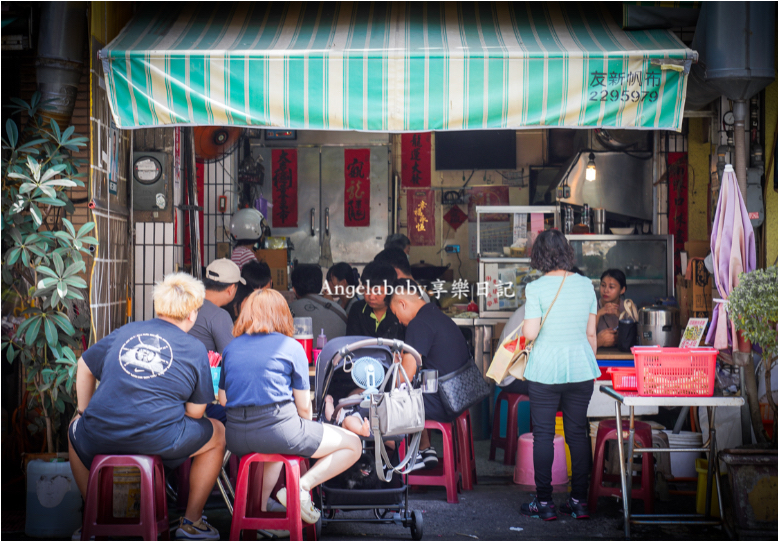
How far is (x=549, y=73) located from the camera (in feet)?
14.2

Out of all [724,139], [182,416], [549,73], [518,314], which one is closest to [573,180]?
[724,139]

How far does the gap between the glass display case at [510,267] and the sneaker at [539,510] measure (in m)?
2.38

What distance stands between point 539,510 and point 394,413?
1.35m

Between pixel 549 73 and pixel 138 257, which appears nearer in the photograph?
pixel 549 73

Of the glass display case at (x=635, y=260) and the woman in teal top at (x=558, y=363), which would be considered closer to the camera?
the woman in teal top at (x=558, y=363)

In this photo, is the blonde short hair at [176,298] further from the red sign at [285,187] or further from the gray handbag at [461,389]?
the red sign at [285,187]

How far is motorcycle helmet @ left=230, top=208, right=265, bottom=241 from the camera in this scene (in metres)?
8.11

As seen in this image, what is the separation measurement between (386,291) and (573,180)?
396cm

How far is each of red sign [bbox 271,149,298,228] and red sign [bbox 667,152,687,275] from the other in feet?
19.0

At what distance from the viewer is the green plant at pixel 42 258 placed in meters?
4.20

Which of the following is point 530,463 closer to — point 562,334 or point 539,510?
point 539,510

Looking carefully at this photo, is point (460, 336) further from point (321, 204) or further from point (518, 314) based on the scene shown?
point (321, 204)

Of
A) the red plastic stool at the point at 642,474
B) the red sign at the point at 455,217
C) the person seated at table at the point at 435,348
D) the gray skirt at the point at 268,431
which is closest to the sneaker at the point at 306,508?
the gray skirt at the point at 268,431

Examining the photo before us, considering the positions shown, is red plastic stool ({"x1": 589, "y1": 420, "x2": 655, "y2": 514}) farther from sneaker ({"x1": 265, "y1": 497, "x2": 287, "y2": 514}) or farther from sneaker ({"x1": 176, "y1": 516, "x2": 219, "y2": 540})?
sneaker ({"x1": 176, "y1": 516, "x2": 219, "y2": 540})
